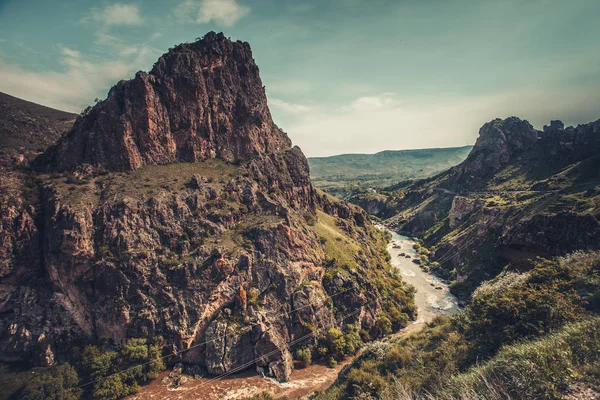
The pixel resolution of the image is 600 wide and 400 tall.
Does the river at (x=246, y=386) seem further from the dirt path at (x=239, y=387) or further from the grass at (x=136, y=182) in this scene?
the grass at (x=136, y=182)

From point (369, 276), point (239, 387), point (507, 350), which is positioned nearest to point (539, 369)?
point (507, 350)

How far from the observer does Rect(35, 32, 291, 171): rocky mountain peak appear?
71.0 meters

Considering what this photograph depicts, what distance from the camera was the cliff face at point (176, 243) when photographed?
2076 inches

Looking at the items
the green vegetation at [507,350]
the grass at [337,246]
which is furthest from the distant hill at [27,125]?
the green vegetation at [507,350]

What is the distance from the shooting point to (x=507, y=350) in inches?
865

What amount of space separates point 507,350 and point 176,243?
62640mm

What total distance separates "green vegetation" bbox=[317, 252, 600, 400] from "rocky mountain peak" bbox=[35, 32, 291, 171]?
244ft

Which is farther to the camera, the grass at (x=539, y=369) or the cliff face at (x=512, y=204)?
the cliff face at (x=512, y=204)

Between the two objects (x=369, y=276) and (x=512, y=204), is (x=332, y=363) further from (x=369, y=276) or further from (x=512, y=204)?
(x=512, y=204)

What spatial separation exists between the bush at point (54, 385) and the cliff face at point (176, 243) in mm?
6169

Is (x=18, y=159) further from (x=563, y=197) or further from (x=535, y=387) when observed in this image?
(x=563, y=197)

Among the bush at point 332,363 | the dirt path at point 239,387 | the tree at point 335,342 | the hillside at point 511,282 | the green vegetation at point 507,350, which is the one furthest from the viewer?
the tree at point 335,342

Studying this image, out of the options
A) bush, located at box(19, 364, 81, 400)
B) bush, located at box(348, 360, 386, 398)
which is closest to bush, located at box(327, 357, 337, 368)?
bush, located at box(348, 360, 386, 398)

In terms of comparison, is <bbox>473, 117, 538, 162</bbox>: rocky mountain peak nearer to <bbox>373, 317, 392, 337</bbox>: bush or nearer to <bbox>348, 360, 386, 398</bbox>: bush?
<bbox>373, 317, 392, 337</bbox>: bush
